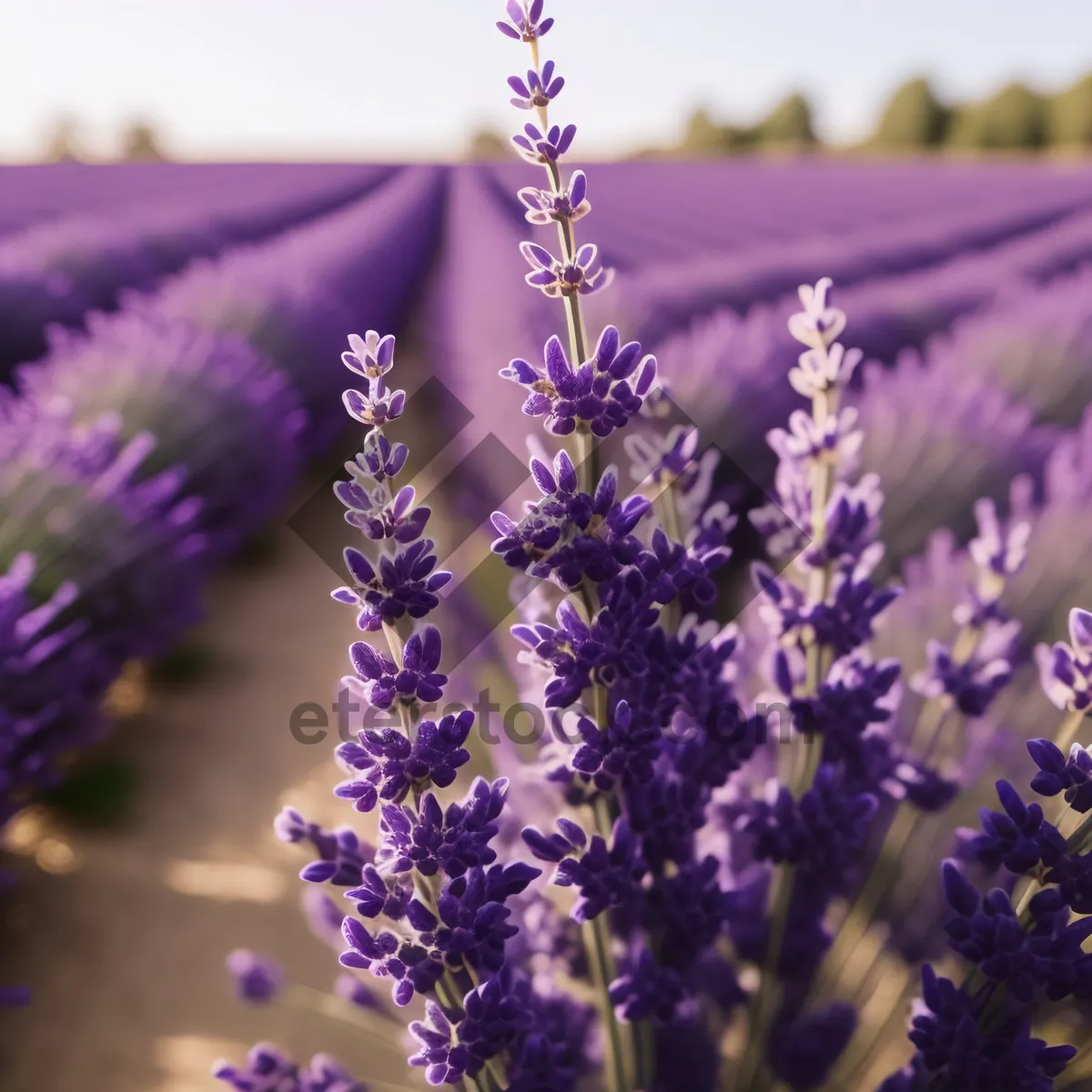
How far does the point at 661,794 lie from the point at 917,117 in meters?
49.5

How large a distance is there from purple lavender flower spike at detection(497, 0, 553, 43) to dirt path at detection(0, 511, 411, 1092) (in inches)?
77.5

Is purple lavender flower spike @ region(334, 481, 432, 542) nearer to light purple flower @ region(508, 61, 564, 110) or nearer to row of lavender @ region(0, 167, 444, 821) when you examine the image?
light purple flower @ region(508, 61, 564, 110)

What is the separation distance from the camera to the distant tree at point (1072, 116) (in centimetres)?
3506

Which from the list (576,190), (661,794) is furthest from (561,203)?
(661,794)

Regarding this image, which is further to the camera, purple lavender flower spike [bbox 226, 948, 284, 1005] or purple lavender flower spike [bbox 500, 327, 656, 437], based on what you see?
purple lavender flower spike [bbox 226, 948, 284, 1005]

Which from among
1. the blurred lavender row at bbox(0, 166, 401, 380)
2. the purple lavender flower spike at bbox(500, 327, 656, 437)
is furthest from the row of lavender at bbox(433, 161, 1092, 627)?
the blurred lavender row at bbox(0, 166, 401, 380)

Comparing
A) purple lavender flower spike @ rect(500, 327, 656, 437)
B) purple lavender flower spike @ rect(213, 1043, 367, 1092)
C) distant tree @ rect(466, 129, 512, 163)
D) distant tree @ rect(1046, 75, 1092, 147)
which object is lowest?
purple lavender flower spike @ rect(213, 1043, 367, 1092)

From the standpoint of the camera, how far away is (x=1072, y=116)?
35812 millimetres

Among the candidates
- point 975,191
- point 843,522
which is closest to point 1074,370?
point 843,522

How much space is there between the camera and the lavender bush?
574mm

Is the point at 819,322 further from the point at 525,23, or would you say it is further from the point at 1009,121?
the point at 1009,121

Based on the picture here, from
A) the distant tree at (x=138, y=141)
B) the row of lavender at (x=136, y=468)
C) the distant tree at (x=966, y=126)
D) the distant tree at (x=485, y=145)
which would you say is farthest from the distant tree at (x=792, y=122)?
the row of lavender at (x=136, y=468)

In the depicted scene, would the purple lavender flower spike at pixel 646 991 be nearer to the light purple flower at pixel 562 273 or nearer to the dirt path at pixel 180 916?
the light purple flower at pixel 562 273

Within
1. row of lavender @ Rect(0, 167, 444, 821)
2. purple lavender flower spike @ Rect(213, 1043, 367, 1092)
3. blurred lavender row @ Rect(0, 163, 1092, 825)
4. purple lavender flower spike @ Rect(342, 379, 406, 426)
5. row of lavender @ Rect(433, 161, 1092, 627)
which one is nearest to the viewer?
purple lavender flower spike @ Rect(342, 379, 406, 426)
